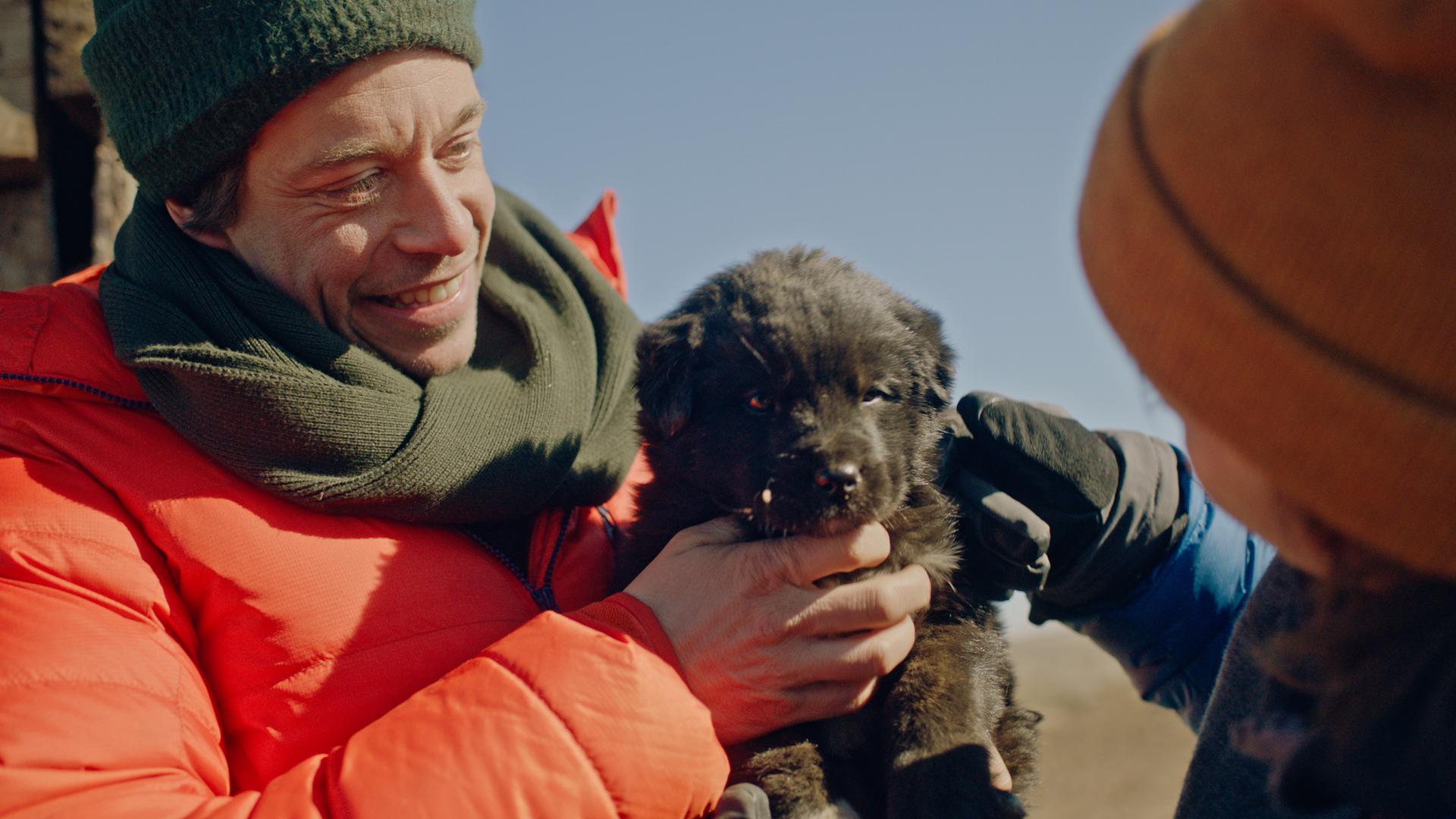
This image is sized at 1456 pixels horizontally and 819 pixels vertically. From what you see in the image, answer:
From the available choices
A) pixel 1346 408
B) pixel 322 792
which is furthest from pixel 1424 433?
pixel 322 792

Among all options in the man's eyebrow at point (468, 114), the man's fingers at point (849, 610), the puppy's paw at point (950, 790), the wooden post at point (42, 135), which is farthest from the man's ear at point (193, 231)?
the puppy's paw at point (950, 790)

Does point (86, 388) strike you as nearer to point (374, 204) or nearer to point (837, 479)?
point (374, 204)

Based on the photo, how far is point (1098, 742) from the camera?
7.47 meters

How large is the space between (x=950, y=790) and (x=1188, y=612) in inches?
38.4

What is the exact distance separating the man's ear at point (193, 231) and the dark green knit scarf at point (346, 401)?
0.07 ft

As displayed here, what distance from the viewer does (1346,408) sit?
3.74 feet

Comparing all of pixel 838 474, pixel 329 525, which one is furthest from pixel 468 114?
pixel 838 474

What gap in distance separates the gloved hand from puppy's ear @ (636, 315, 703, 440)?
30.4 inches

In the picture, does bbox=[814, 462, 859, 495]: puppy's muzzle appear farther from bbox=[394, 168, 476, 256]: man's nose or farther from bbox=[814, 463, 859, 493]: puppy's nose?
bbox=[394, 168, 476, 256]: man's nose

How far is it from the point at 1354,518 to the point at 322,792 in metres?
1.74

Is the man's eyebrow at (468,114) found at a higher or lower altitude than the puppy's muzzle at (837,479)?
higher

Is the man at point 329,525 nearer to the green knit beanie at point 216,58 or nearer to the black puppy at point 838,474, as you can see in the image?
the green knit beanie at point 216,58

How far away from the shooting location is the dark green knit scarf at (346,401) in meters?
2.18

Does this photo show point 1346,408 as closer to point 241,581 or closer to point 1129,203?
point 1129,203
